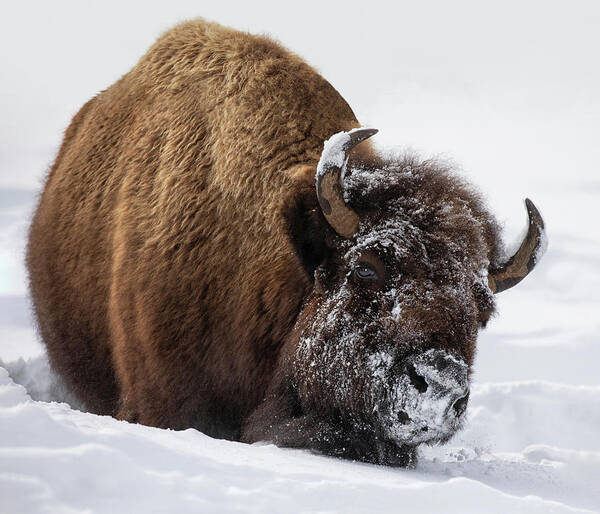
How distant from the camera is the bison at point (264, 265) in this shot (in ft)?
14.0

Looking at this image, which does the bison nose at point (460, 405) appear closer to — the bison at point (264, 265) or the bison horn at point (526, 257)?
the bison at point (264, 265)

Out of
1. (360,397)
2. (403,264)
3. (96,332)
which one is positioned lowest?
(96,332)

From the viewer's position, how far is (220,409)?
5094mm

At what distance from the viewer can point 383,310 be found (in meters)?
4.26

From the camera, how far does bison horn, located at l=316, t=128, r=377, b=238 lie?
14.3 feet

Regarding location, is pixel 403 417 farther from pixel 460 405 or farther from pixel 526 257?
pixel 526 257

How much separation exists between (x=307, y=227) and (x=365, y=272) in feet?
1.27

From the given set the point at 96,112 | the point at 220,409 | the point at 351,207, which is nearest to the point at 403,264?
the point at 351,207

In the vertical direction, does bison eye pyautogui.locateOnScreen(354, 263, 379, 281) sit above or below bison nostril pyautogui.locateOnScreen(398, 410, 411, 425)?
above

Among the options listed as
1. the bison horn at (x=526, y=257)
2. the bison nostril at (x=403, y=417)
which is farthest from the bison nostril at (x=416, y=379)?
the bison horn at (x=526, y=257)

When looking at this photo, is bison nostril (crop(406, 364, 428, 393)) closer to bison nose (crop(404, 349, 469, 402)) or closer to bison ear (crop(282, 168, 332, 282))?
bison nose (crop(404, 349, 469, 402))

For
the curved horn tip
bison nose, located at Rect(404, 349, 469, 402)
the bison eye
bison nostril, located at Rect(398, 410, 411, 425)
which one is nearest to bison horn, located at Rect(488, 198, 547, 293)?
the curved horn tip

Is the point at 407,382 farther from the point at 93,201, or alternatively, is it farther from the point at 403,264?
the point at 93,201

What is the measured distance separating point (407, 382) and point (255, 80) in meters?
2.31
